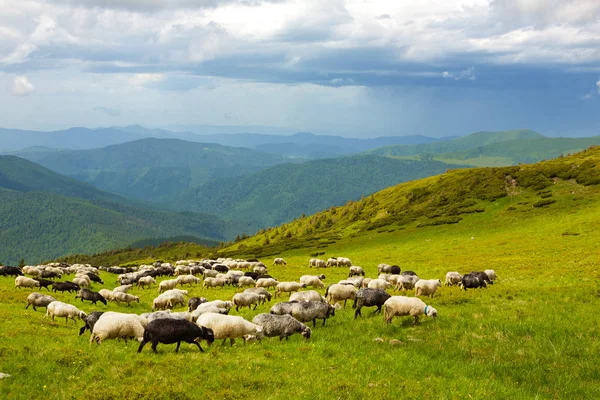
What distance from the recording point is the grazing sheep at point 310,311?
21656 mm

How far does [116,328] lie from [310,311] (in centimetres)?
933

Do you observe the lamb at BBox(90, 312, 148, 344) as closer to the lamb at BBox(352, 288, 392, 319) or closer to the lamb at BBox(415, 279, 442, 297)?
the lamb at BBox(352, 288, 392, 319)

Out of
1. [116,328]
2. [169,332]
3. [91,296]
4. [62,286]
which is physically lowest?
[62,286]

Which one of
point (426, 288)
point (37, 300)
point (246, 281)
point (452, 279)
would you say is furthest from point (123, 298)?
point (452, 279)

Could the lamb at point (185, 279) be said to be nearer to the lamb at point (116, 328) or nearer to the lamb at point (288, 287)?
the lamb at point (288, 287)

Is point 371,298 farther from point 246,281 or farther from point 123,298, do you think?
point 246,281

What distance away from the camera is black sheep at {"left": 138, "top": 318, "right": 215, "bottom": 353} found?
648 inches

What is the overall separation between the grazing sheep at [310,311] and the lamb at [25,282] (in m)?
31.0

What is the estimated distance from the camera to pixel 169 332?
1655 centimetres

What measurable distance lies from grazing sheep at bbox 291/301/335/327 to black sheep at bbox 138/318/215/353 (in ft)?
20.0

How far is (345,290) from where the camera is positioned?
1075 inches

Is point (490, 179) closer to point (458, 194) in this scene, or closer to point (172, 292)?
point (458, 194)

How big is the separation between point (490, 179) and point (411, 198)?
24510 millimetres

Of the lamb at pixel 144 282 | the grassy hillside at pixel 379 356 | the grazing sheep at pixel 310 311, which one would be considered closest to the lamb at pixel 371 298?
the grassy hillside at pixel 379 356
